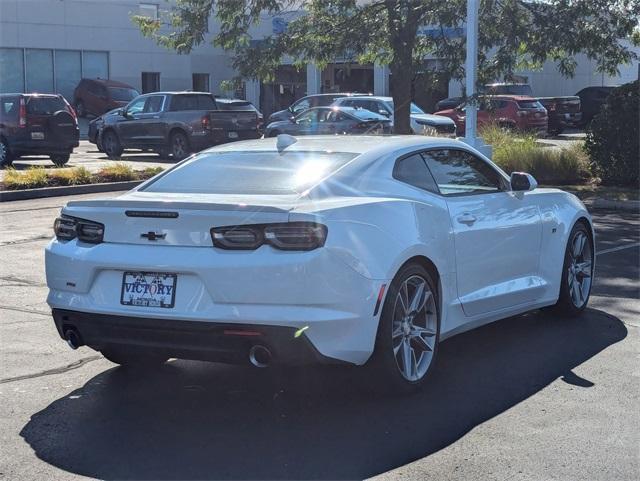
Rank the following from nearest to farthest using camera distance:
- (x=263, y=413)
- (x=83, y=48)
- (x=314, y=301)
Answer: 1. (x=314, y=301)
2. (x=263, y=413)
3. (x=83, y=48)

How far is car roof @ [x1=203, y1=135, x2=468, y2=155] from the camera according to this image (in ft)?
21.3

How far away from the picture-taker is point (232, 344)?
530cm

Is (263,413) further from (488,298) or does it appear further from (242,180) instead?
(488,298)

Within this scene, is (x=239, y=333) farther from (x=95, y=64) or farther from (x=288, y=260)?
(x=95, y=64)

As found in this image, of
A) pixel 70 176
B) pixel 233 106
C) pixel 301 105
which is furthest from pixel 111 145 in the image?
pixel 70 176

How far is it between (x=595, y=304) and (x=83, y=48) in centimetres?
4044

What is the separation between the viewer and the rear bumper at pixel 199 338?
206 inches

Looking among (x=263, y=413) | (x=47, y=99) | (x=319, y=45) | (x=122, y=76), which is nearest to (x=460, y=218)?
(x=263, y=413)

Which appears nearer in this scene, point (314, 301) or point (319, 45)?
point (314, 301)

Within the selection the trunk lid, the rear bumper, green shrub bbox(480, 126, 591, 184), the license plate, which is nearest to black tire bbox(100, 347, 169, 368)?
the rear bumper

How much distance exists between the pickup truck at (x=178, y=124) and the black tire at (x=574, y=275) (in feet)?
59.9

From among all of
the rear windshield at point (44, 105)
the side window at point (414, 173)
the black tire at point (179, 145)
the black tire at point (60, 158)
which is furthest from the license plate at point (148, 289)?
the black tire at point (179, 145)

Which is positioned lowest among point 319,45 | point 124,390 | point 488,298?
point 124,390

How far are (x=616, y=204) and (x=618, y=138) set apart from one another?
2477mm
